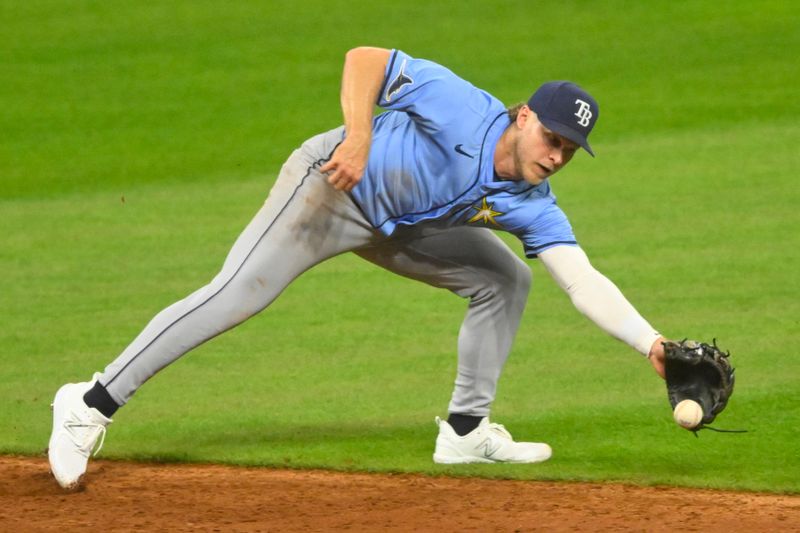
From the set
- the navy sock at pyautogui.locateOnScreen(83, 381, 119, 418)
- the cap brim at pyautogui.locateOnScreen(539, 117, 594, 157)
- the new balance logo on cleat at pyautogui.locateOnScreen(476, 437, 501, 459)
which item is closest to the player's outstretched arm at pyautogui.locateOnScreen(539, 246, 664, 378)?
the cap brim at pyautogui.locateOnScreen(539, 117, 594, 157)

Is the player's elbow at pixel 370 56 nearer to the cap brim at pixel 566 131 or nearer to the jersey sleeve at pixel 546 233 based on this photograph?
the cap brim at pixel 566 131

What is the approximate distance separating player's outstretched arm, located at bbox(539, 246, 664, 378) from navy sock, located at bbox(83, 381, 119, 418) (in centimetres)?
166

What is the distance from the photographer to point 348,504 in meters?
5.07

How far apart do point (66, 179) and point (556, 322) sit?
539 cm

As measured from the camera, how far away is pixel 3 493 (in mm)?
5211

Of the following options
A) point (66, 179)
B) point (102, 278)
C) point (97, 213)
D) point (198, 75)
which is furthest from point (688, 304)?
point (198, 75)

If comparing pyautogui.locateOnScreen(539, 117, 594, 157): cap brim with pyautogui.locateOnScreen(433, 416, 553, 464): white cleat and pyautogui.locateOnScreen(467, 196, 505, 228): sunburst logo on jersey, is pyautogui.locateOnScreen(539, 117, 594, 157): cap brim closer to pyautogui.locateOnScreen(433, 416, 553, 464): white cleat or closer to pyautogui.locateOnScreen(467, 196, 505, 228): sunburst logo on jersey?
pyautogui.locateOnScreen(467, 196, 505, 228): sunburst logo on jersey

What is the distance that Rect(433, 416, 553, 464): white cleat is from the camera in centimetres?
558

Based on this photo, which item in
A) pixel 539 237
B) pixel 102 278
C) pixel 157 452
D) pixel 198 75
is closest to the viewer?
pixel 539 237

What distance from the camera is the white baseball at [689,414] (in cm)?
467

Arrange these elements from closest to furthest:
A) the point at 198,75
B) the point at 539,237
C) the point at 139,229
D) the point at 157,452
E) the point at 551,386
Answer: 1. the point at 539,237
2. the point at 157,452
3. the point at 551,386
4. the point at 139,229
5. the point at 198,75

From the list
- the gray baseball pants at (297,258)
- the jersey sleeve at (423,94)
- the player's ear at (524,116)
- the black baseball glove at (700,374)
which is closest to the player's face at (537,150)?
the player's ear at (524,116)

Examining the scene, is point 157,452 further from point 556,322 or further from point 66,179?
point 66,179

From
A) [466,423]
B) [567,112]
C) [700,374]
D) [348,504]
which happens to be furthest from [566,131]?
[348,504]
